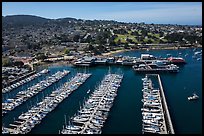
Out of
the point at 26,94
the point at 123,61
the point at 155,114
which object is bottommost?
the point at 155,114

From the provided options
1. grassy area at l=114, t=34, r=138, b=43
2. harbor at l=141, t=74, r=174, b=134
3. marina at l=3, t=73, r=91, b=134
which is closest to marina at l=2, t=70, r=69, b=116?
marina at l=3, t=73, r=91, b=134

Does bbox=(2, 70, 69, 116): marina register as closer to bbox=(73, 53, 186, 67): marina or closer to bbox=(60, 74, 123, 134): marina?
bbox=(60, 74, 123, 134): marina

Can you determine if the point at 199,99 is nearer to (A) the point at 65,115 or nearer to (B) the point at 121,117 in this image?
(B) the point at 121,117

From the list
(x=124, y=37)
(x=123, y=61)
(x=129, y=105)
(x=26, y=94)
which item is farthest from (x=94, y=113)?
(x=124, y=37)

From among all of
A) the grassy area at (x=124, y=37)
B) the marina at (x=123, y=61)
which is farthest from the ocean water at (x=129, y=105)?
the grassy area at (x=124, y=37)

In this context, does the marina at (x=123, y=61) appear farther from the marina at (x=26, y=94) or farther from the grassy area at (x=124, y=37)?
the grassy area at (x=124, y=37)

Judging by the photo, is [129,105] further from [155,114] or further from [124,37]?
[124,37]
